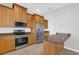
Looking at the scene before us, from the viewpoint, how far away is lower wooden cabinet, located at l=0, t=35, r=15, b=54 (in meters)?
2.02

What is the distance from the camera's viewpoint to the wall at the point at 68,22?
2.02m

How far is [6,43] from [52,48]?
898 millimetres

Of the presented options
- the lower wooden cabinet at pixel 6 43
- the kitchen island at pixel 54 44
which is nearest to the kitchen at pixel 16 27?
the lower wooden cabinet at pixel 6 43

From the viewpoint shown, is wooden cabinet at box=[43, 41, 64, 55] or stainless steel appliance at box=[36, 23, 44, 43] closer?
wooden cabinet at box=[43, 41, 64, 55]

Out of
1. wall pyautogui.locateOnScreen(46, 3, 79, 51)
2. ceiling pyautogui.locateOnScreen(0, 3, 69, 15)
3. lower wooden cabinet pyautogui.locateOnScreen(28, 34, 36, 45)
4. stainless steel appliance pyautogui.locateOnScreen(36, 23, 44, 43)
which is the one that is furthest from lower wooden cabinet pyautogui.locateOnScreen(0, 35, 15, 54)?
wall pyautogui.locateOnScreen(46, 3, 79, 51)

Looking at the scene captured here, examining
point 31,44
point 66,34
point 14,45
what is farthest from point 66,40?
point 14,45

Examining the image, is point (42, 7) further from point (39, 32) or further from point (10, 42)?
point (10, 42)

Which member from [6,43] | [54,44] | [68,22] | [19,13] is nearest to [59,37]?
[54,44]

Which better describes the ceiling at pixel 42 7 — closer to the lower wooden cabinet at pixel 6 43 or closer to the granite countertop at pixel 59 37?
the granite countertop at pixel 59 37

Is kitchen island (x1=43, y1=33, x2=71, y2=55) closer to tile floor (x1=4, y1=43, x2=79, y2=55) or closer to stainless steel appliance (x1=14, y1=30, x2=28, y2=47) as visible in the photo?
tile floor (x1=4, y1=43, x2=79, y2=55)

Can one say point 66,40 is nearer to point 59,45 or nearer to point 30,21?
point 59,45

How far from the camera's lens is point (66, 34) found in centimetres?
206
